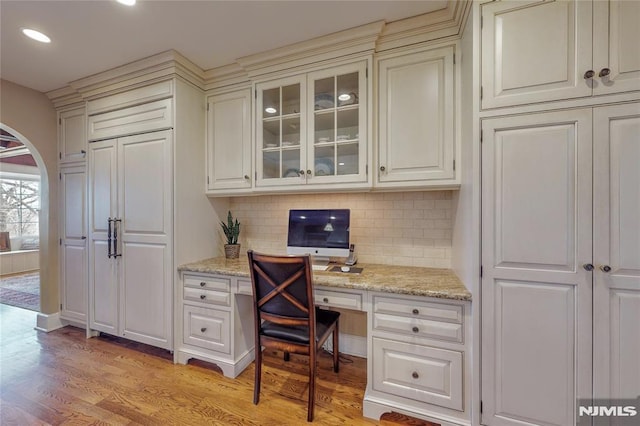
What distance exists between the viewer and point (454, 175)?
68.6 inches

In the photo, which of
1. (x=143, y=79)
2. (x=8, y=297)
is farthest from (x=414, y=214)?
(x=8, y=297)

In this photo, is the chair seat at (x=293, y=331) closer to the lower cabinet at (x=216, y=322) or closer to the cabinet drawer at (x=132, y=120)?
the lower cabinet at (x=216, y=322)

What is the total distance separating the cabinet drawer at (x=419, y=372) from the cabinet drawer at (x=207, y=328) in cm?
118

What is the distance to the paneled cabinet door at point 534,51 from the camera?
125 centimetres

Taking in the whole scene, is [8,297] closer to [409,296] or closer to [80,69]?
[80,69]

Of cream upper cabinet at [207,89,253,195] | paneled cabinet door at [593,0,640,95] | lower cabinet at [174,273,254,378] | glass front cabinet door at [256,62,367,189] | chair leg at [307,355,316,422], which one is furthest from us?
cream upper cabinet at [207,89,253,195]

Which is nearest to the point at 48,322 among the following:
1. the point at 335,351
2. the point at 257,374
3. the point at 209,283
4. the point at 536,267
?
the point at 209,283

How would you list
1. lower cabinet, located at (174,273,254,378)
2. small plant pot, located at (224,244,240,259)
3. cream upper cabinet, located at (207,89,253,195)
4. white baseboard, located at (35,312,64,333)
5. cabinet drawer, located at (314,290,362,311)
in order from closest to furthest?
cabinet drawer, located at (314,290,362,311), lower cabinet, located at (174,273,254,378), cream upper cabinet, located at (207,89,253,195), small plant pot, located at (224,244,240,259), white baseboard, located at (35,312,64,333)

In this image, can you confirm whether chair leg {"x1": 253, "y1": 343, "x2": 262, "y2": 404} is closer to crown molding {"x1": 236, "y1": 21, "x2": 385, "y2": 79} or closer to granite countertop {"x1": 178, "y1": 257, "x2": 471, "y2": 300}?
granite countertop {"x1": 178, "y1": 257, "x2": 471, "y2": 300}

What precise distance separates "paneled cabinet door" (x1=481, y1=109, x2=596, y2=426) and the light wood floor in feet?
2.79

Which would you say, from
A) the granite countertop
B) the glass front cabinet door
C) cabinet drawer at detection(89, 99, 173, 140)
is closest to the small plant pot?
the granite countertop

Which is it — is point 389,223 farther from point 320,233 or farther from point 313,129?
point 313,129

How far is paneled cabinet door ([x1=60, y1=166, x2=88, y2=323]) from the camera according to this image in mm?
2838

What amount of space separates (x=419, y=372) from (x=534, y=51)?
6.02 ft
